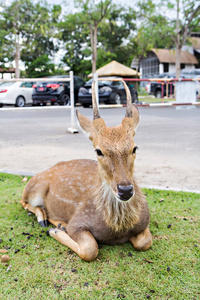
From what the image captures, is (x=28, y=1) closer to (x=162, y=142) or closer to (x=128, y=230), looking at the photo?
(x=162, y=142)

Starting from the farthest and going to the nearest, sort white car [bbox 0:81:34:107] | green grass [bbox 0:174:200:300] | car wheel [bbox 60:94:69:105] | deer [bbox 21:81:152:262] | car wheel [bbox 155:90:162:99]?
car wheel [bbox 155:90:162:99], car wheel [bbox 60:94:69:105], white car [bbox 0:81:34:107], deer [bbox 21:81:152:262], green grass [bbox 0:174:200:300]

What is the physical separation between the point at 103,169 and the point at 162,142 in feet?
19.6

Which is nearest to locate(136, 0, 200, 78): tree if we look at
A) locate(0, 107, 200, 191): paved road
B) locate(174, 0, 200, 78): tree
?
locate(174, 0, 200, 78): tree

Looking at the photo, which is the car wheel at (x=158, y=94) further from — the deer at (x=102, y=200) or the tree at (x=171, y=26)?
the deer at (x=102, y=200)

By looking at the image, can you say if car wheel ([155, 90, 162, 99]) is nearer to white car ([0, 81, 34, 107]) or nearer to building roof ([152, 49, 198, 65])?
white car ([0, 81, 34, 107])

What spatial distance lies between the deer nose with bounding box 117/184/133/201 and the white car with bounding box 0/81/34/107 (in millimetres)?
16950

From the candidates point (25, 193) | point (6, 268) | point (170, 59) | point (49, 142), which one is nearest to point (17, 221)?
point (25, 193)

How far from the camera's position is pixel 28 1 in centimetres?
3534

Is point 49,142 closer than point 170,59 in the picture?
Yes

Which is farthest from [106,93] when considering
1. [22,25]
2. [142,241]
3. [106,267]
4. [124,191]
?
[22,25]

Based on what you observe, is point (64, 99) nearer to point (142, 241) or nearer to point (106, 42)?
point (142, 241)

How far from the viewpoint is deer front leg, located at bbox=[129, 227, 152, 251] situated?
3.27 m

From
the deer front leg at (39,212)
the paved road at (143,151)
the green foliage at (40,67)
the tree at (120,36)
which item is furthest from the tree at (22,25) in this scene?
the deer front leg at (39,212)

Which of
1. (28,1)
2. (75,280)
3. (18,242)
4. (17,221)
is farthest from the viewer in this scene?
(28,1)
